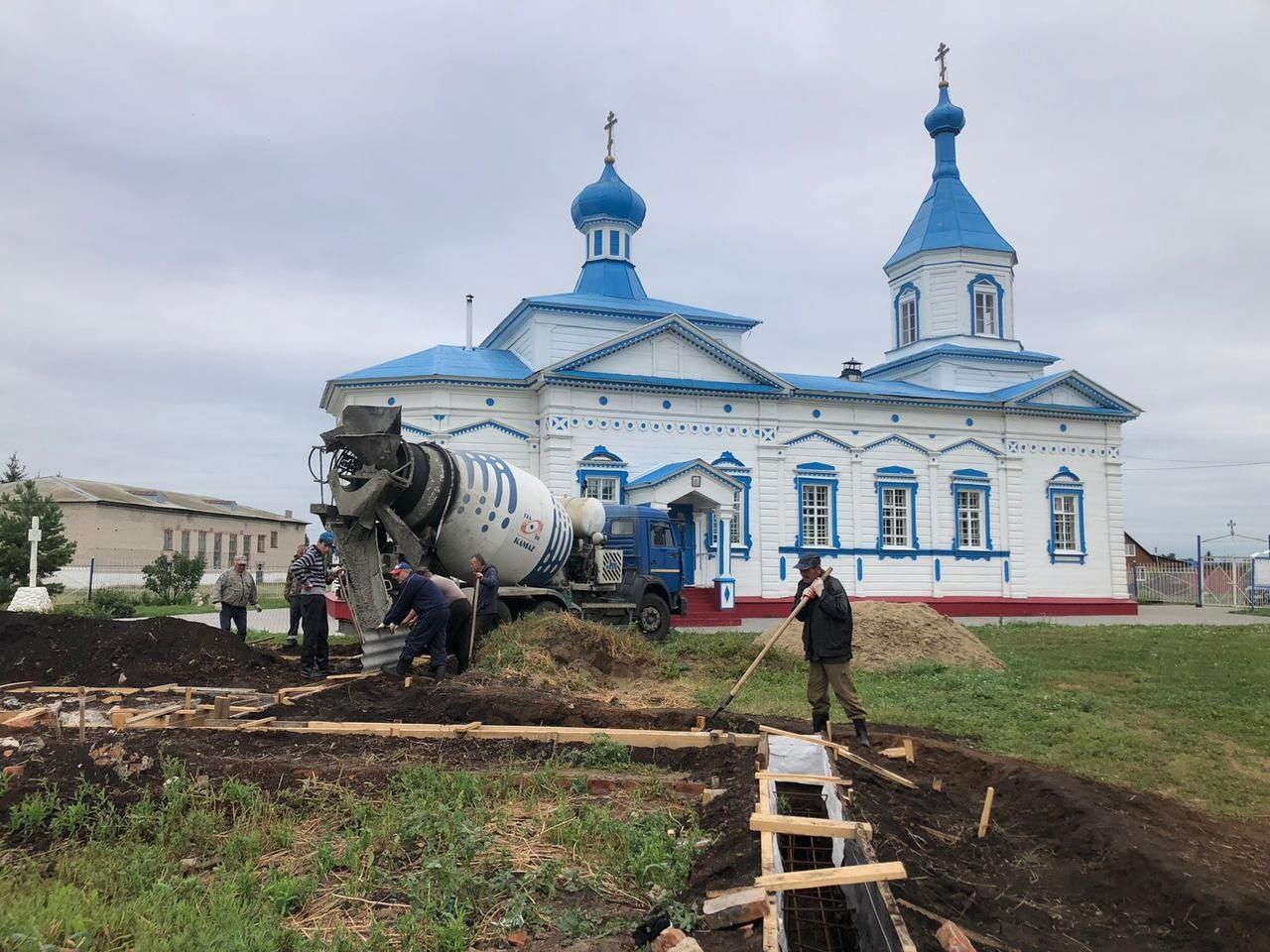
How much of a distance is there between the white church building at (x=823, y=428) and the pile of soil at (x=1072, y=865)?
1861 centimetres

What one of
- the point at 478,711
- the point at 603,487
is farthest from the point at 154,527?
the point at 478,711

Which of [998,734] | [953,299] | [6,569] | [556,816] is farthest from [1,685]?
[953,299]

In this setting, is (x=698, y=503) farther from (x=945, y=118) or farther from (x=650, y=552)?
(x=945, y=118)

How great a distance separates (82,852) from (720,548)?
2224 centimetres

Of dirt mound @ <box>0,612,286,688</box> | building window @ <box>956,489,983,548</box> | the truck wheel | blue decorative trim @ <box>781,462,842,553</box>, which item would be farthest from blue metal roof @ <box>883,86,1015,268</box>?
dirt mound @ <box>0,612,286,688</box>

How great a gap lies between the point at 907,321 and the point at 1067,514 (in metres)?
9.29

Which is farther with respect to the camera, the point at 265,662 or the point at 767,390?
the point at 767,390

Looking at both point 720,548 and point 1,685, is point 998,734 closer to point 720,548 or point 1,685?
point 1,685

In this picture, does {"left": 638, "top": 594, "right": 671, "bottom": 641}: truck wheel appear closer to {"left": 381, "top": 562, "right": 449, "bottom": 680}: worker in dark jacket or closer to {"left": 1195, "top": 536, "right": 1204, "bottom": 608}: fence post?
{"left": 381, "top": 562, "right": 449, "bottom": 680}: worker in dark jacket

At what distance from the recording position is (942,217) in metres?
35.3

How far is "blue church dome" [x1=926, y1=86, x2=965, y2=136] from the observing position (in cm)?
3672

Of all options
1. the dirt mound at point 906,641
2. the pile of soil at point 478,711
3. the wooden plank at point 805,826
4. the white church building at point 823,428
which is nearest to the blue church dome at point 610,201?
the white church building at point 823,428

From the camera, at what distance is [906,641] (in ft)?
52.6

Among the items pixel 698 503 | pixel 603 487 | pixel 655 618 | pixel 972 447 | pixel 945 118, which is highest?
pixel 945 118
